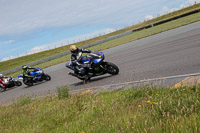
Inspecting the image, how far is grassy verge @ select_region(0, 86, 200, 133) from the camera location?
3.25 metres

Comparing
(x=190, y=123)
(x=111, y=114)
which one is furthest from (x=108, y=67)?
(x=190, y=123)

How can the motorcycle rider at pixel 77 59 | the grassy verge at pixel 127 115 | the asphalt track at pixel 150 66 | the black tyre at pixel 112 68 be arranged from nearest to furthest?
the grassy verge at pixel 127 115 → the asphalt track at pixel 150 66 → the black tyre at pixel 112 68 → the motorcycle rider at pixel 77 59

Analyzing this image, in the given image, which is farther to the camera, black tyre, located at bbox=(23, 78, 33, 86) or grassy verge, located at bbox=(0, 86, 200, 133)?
black tyre, located at bbox=(23, 78, 33, 86)

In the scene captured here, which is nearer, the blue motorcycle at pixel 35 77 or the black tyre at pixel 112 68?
the black tyre at pixel 112 68

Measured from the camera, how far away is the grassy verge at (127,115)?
3.25 metres

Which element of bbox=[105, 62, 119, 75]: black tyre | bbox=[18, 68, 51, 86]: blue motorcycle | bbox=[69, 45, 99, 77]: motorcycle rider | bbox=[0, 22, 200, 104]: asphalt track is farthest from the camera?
bbox=[18, 68, 51, 86]: blue motorcycle

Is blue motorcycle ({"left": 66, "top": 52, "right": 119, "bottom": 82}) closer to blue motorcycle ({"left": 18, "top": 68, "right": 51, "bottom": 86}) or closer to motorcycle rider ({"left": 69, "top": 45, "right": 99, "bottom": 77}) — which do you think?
motorcycle rider ({"left": 69, "top": 45, "right": 99, "bottom": 77})

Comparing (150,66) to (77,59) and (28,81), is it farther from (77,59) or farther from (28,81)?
(28,81)

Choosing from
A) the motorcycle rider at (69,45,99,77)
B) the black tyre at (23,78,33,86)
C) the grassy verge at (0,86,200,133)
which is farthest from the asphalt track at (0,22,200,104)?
the grassy verge at (0,86,200,133)

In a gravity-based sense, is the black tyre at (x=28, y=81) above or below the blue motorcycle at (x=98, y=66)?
below

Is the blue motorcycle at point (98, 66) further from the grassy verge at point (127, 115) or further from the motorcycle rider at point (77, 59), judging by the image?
the grassy verge at point (127, 115)

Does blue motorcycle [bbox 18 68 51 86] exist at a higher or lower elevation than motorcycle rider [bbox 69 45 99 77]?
lower

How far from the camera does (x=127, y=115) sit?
163 inches

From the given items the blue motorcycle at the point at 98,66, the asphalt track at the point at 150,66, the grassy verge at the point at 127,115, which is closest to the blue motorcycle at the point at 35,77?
the asphalt track at the point at 150,66
